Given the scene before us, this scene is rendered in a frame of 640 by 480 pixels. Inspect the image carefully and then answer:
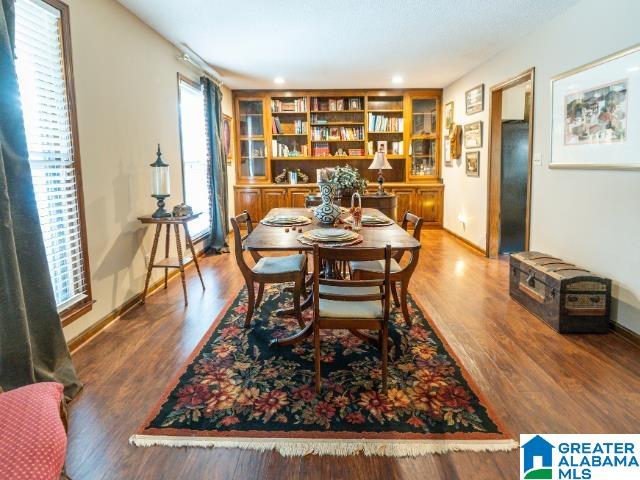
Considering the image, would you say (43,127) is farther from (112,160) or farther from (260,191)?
(260,191)

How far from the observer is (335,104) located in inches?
303

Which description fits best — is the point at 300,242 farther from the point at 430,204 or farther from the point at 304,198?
the point at 430,204

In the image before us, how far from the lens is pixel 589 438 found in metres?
1.92

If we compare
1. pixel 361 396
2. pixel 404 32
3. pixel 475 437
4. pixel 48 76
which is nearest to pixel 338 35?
pixel 404 32

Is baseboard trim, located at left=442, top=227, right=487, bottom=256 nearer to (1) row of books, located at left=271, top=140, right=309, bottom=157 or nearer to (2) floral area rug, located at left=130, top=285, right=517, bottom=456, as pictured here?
(1) row of books, located at left=271, top=140, right=309, bottom=157

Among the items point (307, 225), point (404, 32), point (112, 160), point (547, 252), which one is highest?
point (404, 32)

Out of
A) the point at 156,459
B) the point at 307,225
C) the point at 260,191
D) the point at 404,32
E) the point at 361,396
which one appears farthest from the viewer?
the point at 260,191

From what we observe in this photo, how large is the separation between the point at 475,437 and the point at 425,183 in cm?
617

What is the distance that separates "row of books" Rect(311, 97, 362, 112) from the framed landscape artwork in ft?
13.8

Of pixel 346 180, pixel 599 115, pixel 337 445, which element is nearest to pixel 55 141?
pixel 346 180

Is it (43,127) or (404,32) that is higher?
(404,32)

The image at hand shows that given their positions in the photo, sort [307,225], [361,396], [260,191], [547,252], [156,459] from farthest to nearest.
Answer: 1. [260,191]
2. [547,252]
3. [307,225]
4. [361,396]
5. [156,459]

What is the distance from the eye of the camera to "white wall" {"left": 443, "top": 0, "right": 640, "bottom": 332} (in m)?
2.93

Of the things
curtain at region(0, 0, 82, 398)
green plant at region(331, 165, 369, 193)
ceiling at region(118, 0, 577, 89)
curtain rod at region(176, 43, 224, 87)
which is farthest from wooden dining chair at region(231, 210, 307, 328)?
curtain rod at region(176, 43, 224, 87)
